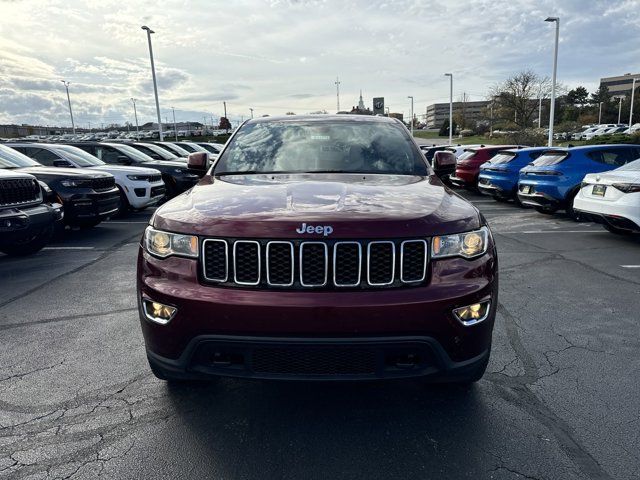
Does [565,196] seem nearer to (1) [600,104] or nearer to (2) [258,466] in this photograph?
(2) [258,466]

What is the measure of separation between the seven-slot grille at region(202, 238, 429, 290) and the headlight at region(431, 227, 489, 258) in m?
0.08

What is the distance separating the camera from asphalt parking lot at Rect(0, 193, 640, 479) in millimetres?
2400

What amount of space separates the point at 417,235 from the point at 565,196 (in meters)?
9.30

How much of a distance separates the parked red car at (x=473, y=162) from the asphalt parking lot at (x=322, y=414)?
11.1 metres

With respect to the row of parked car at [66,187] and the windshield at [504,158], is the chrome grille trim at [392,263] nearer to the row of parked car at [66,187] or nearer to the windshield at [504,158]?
the row of parked car at [66,187]

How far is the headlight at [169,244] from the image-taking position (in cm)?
248

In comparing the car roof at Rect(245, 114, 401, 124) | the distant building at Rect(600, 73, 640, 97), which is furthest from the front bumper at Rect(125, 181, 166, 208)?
the distant building at Rect(600, 73, 640, 97)

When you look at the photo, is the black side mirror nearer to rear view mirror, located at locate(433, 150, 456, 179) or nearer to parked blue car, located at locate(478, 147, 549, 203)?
rear view mirror, located at locate(433, 150, 456, 179)

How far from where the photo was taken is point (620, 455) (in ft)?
8.06

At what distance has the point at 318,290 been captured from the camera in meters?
2.37

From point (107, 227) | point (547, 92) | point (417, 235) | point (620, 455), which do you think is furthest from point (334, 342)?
point (547, 92)

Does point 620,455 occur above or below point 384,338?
below

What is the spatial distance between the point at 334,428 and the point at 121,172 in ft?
31.0

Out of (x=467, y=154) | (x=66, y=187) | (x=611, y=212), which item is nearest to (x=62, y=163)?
(x=66, y=187)
